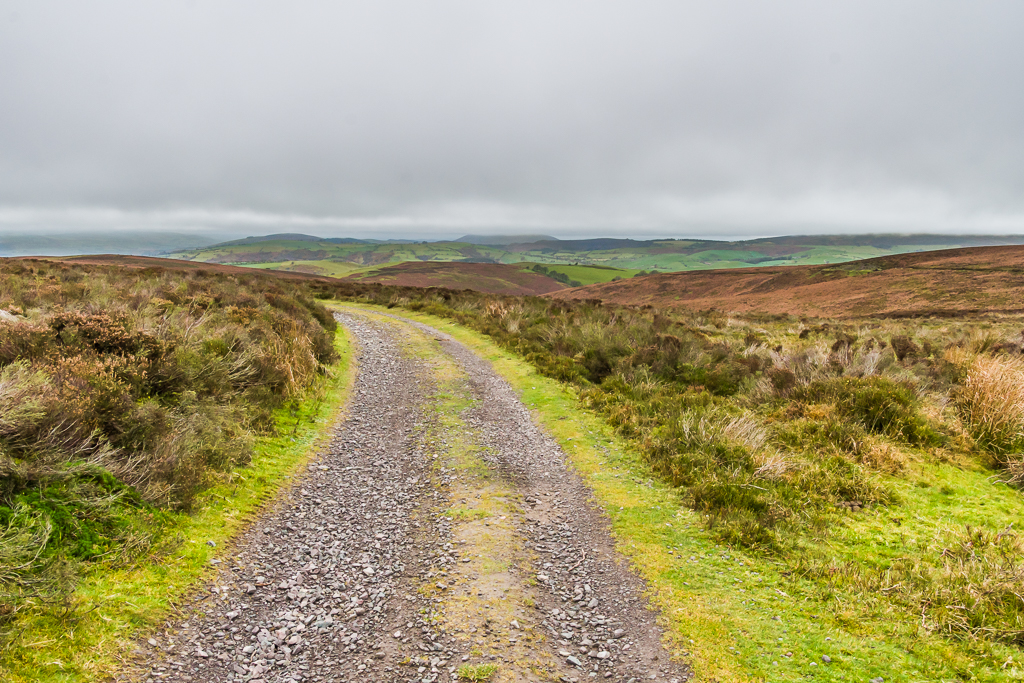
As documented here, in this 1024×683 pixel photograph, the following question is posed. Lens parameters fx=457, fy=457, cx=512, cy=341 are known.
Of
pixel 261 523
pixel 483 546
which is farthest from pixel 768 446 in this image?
pixel 261 523

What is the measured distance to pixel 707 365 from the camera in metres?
12.8

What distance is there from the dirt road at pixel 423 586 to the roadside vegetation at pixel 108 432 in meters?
0.98

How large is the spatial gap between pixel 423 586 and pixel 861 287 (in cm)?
6755

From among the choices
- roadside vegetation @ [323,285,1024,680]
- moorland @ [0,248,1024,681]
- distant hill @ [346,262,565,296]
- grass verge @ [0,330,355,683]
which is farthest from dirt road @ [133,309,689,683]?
distant hill @ [346,262,565,296]

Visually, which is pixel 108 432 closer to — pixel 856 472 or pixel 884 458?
pixel 856 472

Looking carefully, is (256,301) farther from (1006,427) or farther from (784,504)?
(1006,427)

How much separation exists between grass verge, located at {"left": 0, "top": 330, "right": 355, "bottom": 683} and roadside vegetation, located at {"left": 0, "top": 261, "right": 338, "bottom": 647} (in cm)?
9

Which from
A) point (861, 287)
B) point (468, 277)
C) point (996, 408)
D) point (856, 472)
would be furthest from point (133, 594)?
point (468, 277)

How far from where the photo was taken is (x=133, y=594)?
4.14 metres

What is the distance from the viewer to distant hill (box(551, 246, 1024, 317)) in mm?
43650

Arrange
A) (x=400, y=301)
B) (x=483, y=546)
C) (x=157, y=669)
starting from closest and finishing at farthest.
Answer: (x=157, y=669)
(x=483, y=546)
(x=400, y=301)

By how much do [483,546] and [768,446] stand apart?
5.24 meters

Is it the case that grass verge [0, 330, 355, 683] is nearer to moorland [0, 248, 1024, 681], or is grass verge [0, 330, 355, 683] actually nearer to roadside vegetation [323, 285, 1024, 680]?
moorland [0, 248, 1024, 681]

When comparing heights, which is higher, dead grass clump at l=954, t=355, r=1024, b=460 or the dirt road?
dead grass clump at l=954, t=355, r=1024, b=460
